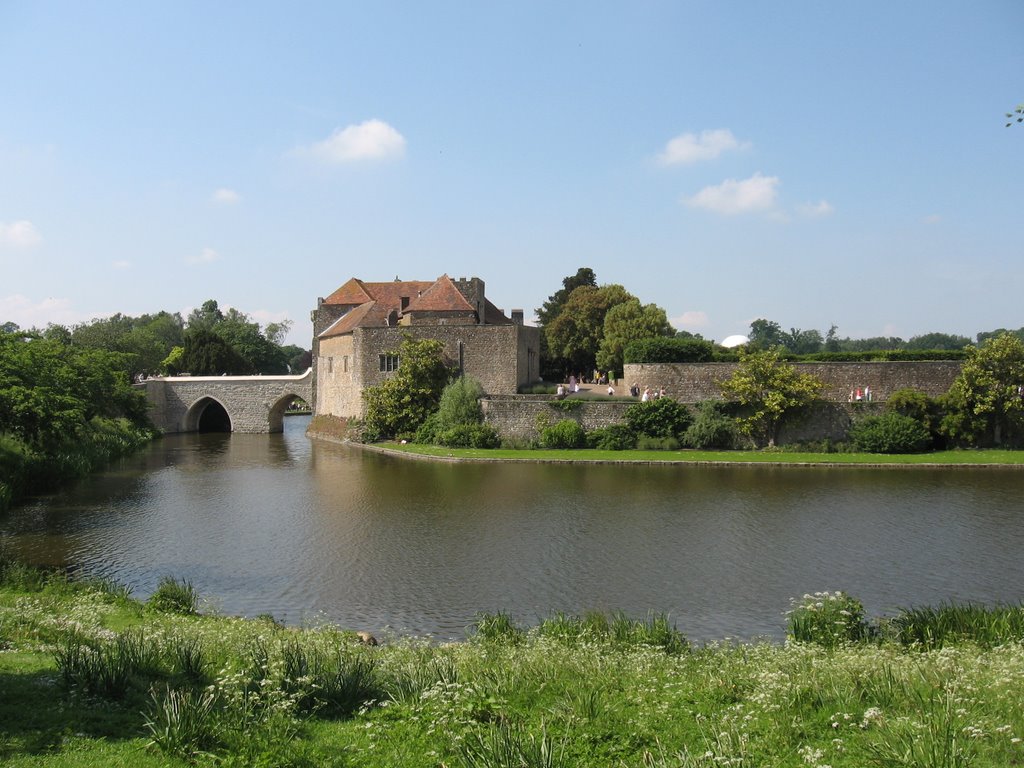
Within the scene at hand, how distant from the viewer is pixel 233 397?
49.8m

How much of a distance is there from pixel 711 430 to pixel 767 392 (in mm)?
3047

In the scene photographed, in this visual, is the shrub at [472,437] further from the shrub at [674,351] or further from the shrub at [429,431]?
the shrub at [674,351]

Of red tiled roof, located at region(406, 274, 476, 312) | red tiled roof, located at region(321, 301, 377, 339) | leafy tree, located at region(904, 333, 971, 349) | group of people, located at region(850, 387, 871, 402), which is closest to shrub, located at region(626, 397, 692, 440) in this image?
group of people, located at region(850, 387, 871, 402)

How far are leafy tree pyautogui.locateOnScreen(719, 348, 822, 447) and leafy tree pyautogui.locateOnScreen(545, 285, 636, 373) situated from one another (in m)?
20.2

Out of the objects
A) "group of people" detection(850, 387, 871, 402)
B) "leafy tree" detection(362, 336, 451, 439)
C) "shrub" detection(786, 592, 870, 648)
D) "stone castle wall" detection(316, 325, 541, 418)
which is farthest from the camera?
"stone castle wall" detection(316, 325, 541, 418)

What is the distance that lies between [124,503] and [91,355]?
60.7 feet

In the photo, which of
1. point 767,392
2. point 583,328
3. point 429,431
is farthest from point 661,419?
point 583,328

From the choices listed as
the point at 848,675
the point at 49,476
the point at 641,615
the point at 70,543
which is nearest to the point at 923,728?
the point at 848,675

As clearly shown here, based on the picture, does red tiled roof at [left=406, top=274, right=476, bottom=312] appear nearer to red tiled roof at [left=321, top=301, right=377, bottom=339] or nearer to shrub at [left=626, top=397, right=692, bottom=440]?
red tiled roof at [left=321, top=301, right=377, bottom=339]

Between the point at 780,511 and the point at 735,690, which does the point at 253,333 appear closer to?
the point at 780,511

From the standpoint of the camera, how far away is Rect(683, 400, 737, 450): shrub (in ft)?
108

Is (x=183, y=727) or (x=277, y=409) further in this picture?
(x=277, y=409)

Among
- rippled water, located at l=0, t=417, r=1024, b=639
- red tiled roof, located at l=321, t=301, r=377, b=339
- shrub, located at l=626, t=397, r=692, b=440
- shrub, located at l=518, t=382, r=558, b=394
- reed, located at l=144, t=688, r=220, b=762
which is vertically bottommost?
rippled water, located at l=0, t=417, r=1024, b=639

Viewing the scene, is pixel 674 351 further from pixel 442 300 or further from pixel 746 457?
pixel 442 300
